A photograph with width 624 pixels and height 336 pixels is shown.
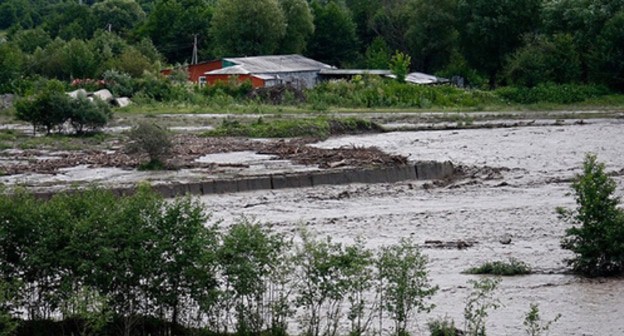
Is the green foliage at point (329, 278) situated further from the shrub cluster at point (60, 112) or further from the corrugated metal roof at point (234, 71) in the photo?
the corrugated metal roof at point (234, 71)

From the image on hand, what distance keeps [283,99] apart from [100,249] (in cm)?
4441

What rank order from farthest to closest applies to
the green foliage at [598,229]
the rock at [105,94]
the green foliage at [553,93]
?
the green foliage at [553,93] → the rock at [105,94] → the green foliage at [598,229]

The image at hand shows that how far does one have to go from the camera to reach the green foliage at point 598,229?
18297 mm

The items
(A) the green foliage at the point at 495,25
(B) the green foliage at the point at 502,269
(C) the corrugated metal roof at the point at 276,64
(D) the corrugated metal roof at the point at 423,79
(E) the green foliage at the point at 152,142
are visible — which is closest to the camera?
(B) the green foliage at the point at 502,269

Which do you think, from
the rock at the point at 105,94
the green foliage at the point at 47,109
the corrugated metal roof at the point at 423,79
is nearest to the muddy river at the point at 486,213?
the green foliage at the point at 47,109

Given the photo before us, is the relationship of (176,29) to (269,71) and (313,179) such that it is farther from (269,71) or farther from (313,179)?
(313,179)

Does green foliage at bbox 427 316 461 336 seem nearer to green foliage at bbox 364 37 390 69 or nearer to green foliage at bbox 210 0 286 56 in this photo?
green foliage at bbox 364 37 390 69

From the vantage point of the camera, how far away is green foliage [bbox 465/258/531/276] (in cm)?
1911

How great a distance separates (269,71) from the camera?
7112 cm

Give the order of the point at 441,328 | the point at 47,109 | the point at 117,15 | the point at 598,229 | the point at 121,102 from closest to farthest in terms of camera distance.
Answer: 1. the point at 441,328
2. the point at 598,229
3. the point at 47,109
4. the point at 121,102
5. the point at 117,15

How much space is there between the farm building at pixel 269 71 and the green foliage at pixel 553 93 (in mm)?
12431

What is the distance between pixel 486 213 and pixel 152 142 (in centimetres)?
1150

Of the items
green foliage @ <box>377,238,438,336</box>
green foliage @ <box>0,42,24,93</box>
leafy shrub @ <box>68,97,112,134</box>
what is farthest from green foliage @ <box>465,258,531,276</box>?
green foliage @ <box>0,42,24,93</box>

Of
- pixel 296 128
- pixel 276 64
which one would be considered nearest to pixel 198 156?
pixel 296 128
